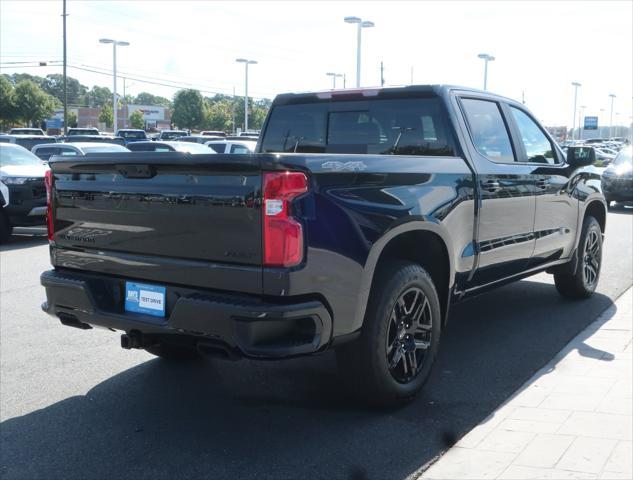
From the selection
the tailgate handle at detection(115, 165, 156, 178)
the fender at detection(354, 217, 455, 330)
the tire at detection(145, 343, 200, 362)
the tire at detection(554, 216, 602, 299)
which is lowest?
the tire at detection(145, 343, 200, 362)

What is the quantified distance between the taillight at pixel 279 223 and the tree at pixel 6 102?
3030 inches

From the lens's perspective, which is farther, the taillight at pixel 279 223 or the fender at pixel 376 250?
the fender at pixel 376 250

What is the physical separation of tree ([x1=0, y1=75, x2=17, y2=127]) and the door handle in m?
→ 75.9

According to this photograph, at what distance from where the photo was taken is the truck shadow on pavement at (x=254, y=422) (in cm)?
381

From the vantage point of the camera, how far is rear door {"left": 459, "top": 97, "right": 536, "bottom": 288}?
5.42 m

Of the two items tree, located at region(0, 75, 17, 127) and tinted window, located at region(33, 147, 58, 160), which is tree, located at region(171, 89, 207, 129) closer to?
tree, located at region(0, 75, 17, 127)

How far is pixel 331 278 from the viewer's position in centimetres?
388

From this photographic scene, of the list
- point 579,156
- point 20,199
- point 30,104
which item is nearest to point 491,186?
point 579,156

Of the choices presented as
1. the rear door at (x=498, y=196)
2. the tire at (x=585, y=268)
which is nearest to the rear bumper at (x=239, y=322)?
the rear door at (x=498, y=196)

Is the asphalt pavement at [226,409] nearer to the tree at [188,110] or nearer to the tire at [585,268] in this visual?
the tire at [585,268]

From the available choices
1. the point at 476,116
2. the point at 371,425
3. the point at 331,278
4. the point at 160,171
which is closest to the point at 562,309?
the point at 476,116

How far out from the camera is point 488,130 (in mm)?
5820

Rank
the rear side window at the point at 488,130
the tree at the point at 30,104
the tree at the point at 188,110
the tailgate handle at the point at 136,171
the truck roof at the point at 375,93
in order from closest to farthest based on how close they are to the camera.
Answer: the tailgate handle at the point at 136,171 → the truck roof at the point at 375,93 → the rear side window at the point at 488,130 → the tree at the point at 30,104 → the tree at the point at 188,110

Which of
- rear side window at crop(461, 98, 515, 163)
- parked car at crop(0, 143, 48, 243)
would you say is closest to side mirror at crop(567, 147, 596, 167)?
rear side window at crop(461, 98, 515, 163)
